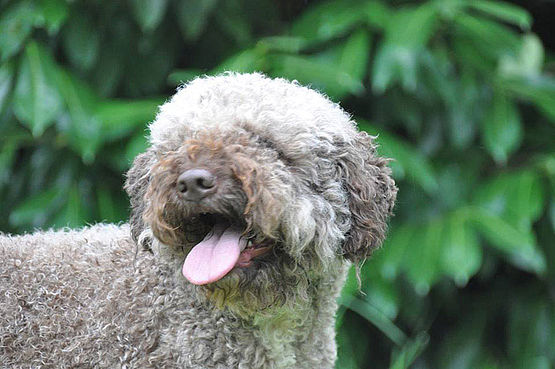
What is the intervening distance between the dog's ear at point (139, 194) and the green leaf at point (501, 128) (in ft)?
6.93

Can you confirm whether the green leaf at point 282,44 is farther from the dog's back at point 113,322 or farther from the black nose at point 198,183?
the black nose at point 198,183

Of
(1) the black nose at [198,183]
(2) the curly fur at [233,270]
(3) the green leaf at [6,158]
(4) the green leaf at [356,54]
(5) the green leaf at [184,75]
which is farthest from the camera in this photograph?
(3) the green leaf at [6,158]

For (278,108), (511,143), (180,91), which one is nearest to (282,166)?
(278,108)

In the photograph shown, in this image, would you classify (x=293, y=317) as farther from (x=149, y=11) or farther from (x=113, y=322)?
(x=149, y=11)

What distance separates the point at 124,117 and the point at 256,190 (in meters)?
1.80

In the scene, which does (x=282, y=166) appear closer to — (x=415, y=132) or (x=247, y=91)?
(x=247, y=91)

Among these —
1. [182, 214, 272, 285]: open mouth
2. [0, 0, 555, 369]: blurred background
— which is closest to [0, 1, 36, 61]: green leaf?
[0, 0, 555, 369]: blurred background

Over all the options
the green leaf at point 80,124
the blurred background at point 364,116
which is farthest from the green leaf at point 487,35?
the green leaf at point 80,124

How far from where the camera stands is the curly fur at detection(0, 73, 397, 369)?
2480mm

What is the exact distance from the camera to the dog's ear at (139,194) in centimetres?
269

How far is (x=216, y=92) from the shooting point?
2.66 meters

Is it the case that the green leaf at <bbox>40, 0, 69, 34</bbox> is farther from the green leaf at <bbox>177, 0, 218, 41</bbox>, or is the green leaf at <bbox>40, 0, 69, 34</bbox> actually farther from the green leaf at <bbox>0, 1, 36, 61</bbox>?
the green leaf at <bbox>177, 0, 218, 41</bbox>

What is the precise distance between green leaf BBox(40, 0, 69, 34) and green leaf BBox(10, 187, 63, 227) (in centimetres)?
83

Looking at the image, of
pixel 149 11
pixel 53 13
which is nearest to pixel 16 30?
pixel 53 13
